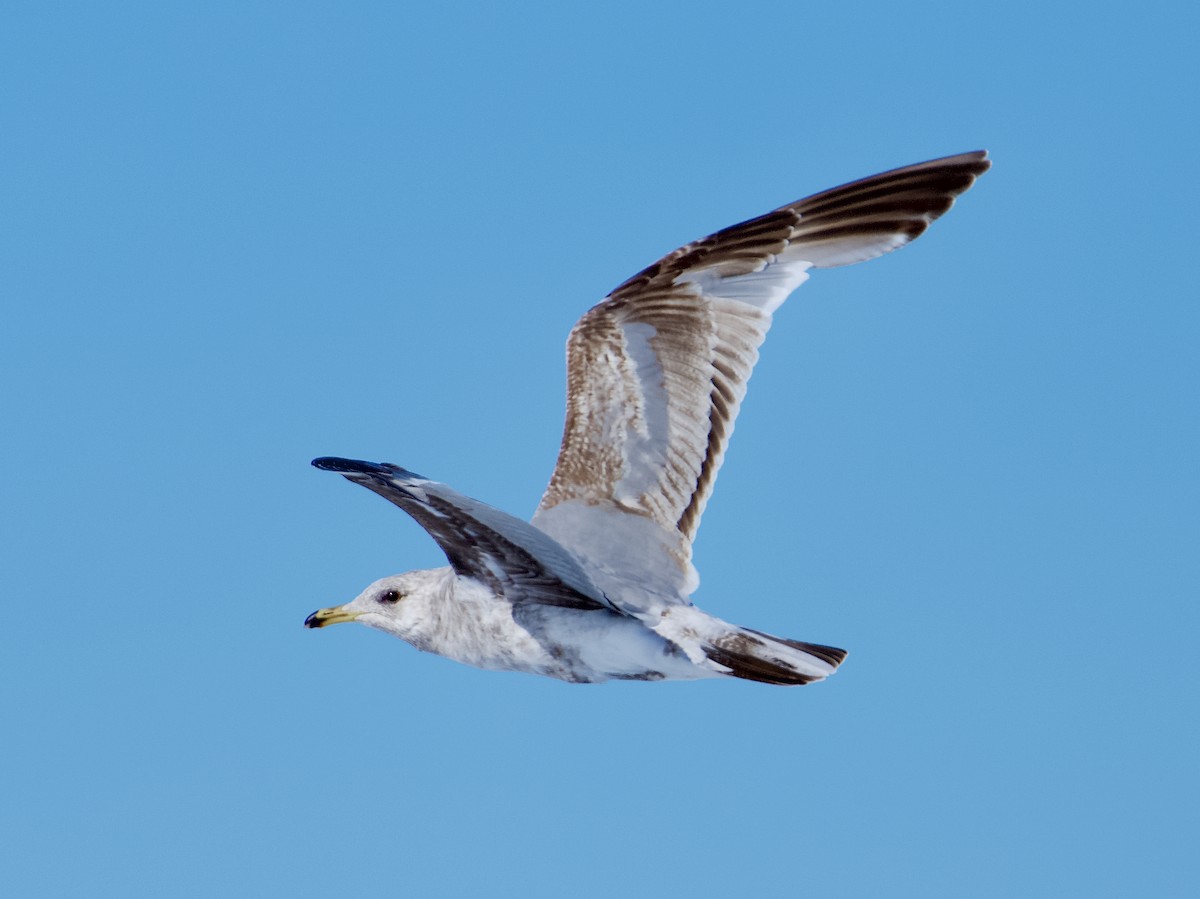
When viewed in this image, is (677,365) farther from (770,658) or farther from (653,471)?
(770,658)

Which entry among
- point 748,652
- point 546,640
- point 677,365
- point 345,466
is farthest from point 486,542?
point 677,365

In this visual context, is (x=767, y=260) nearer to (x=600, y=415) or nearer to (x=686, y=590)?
(x=600, y=415)

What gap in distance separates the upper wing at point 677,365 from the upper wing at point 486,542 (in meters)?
0.87

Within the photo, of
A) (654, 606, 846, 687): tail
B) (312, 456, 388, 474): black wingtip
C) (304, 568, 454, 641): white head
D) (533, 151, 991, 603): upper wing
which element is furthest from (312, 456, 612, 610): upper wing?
(304, 568, 454, 641): white head

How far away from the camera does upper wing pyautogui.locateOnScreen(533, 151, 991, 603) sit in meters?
11.9

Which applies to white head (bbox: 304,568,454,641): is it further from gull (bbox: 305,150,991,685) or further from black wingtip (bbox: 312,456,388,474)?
black wingtip (bbox: 312,456,388,474)

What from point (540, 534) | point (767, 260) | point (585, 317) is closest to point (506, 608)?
point (540, 534)

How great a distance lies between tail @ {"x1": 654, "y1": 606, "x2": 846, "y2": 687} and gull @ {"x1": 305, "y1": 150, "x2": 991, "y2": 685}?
0.02m

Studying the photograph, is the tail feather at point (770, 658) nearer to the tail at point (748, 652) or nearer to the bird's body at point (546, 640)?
the tail at point (748, 652)

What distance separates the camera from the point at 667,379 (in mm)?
12094

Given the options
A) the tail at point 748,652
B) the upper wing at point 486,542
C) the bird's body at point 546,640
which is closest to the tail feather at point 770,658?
the tail at point 748,652

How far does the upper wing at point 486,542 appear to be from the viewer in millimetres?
8734

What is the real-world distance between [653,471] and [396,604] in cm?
245

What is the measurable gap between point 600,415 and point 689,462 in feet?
2.83
